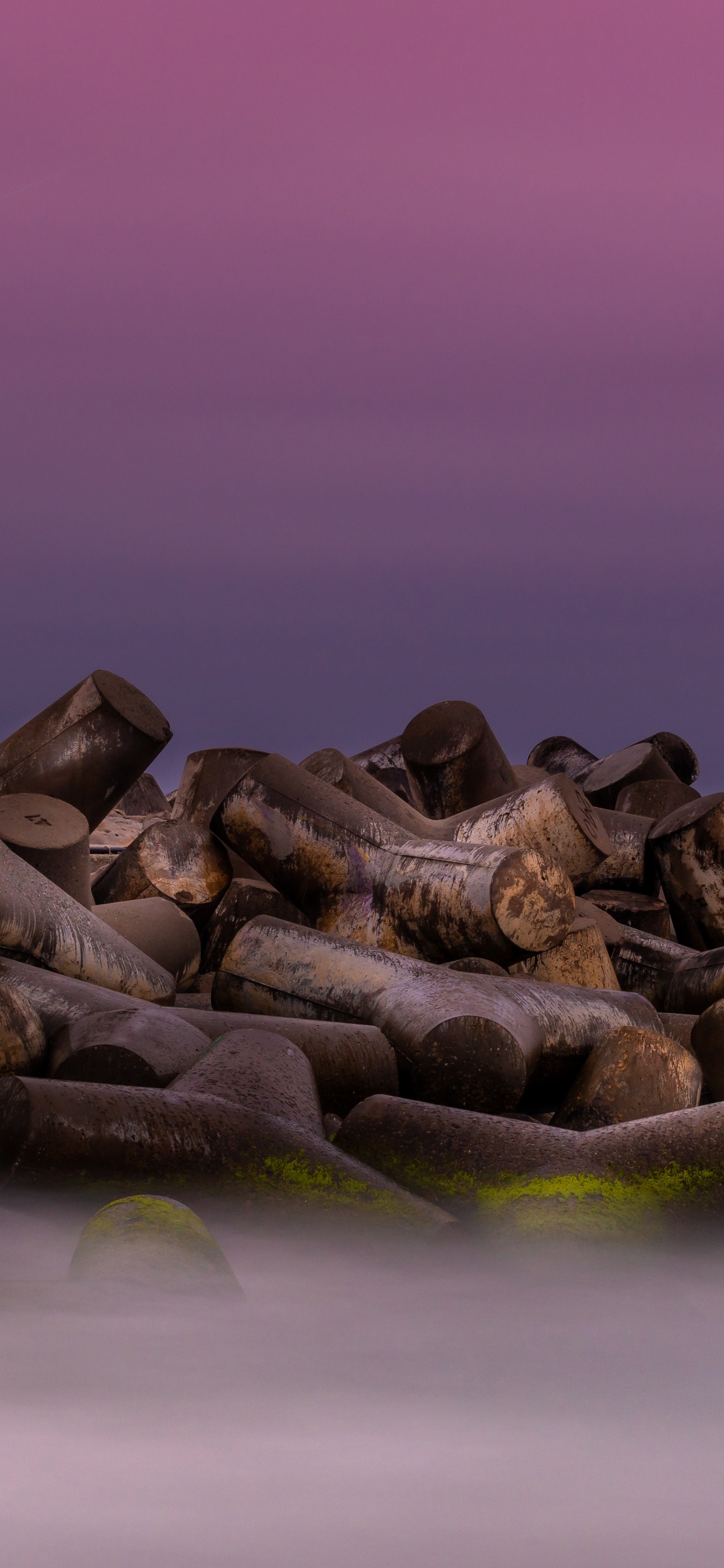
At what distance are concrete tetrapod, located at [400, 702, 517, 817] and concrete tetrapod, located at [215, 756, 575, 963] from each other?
184 cm

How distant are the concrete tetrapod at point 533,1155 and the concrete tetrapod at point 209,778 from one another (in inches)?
168

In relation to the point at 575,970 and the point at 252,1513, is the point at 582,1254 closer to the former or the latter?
the point at 252,1513

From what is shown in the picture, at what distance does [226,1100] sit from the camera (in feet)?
10.5

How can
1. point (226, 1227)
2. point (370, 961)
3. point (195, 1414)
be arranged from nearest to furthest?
point (195, 1414) < point (226, 1227) < point (370, 961)

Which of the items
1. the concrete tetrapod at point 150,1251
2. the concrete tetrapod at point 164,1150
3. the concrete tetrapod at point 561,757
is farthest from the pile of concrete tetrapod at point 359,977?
the concrete tetrapod at point 561,757

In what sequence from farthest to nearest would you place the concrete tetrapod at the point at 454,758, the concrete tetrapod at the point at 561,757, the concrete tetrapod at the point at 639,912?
the concrete tetrapod at the point at 561,757 → the concrete tetrapod at the point at 454,758 → the concrete tetrapod at the point at 639,912

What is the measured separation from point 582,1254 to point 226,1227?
764 millimetres

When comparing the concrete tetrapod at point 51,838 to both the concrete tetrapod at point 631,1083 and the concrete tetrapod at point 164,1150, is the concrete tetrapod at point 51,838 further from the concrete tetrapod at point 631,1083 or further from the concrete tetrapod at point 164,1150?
the concrete tetrapod at point 164,1150

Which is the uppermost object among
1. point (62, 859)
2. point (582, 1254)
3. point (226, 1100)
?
point (62, 859)

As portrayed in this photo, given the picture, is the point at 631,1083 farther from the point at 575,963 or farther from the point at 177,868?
the point at 177,868

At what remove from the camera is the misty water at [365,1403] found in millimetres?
1625

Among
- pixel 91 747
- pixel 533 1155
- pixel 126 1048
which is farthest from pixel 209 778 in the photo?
pixel 533 1155

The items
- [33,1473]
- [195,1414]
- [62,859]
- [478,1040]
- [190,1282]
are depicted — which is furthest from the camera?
[62,859]

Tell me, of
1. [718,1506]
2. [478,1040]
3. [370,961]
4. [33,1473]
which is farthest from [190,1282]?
[370,961]
